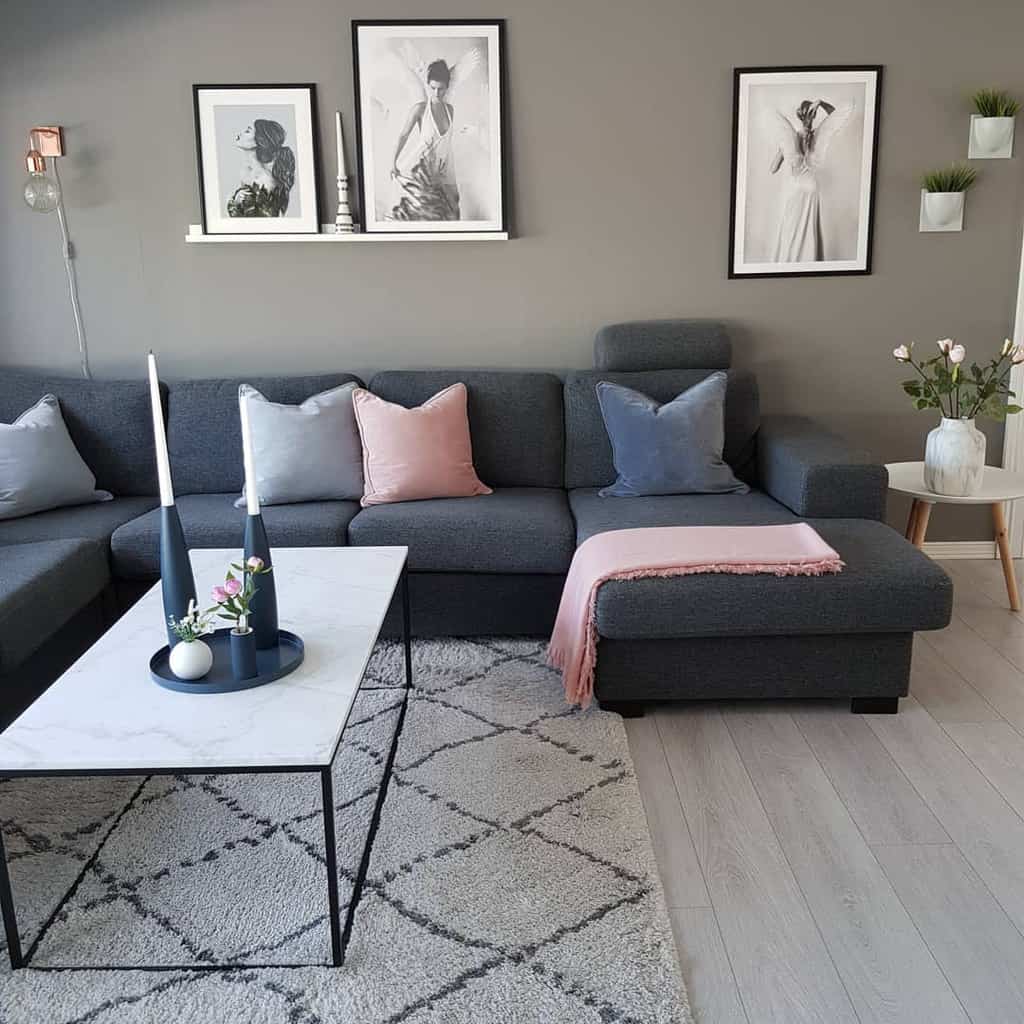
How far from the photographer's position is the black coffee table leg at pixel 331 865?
6.05 ft

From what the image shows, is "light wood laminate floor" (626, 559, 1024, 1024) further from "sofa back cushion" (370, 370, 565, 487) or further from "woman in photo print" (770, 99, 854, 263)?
"woman in photo print" (770, 99, 854, 263)

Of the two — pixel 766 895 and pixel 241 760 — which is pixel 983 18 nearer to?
pixel 766 895

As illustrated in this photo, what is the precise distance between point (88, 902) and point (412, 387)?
6.92 feet

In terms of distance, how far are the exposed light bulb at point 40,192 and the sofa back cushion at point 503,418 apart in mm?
1289

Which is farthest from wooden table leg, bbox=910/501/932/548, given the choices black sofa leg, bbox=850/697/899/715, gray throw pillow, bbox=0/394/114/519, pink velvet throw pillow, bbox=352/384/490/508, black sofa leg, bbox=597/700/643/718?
gray throw pillow, bbox=0/394/114/519

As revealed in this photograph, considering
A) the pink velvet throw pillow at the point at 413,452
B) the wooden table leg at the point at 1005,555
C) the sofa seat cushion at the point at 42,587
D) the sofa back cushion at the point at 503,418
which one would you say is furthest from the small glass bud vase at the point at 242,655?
the wooden table leg at the point at 1005,555

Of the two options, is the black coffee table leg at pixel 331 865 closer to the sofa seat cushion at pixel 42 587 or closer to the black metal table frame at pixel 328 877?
the black metal table frame at pixel 328 877

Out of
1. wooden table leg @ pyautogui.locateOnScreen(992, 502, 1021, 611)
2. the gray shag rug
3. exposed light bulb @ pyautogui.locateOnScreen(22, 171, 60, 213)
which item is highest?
exposed light bulb @ pyautogui.locateOnScreen(22, 171, 60, 213)

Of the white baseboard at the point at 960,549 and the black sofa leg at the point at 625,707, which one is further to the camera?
the white baseboard at the point at 960,549

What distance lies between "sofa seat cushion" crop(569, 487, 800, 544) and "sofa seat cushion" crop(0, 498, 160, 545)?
144 cm

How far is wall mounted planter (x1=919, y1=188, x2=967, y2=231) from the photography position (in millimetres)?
3936

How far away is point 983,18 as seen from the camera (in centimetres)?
388

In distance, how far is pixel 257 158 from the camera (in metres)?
3.94

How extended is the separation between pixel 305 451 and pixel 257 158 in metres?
1.13
